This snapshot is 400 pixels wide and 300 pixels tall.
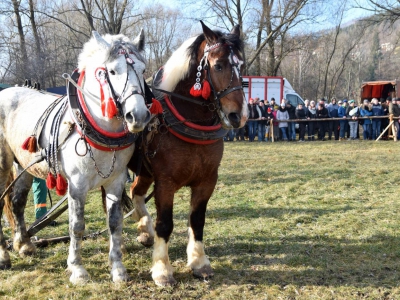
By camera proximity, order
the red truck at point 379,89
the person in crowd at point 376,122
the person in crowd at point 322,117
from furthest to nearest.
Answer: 1. the red truck at point 379,89
2. the person in crowd at point 322,117
3. the person in crowd at point 376,122

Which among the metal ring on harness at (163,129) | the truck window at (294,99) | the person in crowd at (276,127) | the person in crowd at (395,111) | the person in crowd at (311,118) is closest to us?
the metal ring on harness at (163,129)

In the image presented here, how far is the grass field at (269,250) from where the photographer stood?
333 centimetres

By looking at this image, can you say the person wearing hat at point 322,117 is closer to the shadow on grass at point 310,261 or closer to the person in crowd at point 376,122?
the person in crowd at point 376,122

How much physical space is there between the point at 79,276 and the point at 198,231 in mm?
1144

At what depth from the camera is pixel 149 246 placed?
443 cm

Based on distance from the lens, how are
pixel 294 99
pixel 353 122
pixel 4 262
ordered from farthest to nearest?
pixel 294 99 → pixel 353 122 → pixel 4 262

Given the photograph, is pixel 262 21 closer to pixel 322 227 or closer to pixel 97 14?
pixel 97 14

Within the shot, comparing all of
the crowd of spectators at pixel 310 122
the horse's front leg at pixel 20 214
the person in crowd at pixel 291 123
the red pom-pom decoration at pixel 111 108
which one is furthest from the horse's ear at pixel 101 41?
the person in crowd at pixel 291 123

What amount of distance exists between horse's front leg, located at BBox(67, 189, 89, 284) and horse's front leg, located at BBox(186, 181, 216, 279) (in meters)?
0.98

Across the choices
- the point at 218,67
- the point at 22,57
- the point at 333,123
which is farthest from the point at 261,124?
the point at 22,57

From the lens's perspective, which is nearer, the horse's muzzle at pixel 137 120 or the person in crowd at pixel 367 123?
the horse's muzzle at pixel 137 120

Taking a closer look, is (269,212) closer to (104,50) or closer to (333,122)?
(104,50)

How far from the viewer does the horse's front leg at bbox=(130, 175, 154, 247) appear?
441cm

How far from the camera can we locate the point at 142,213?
180 inches
